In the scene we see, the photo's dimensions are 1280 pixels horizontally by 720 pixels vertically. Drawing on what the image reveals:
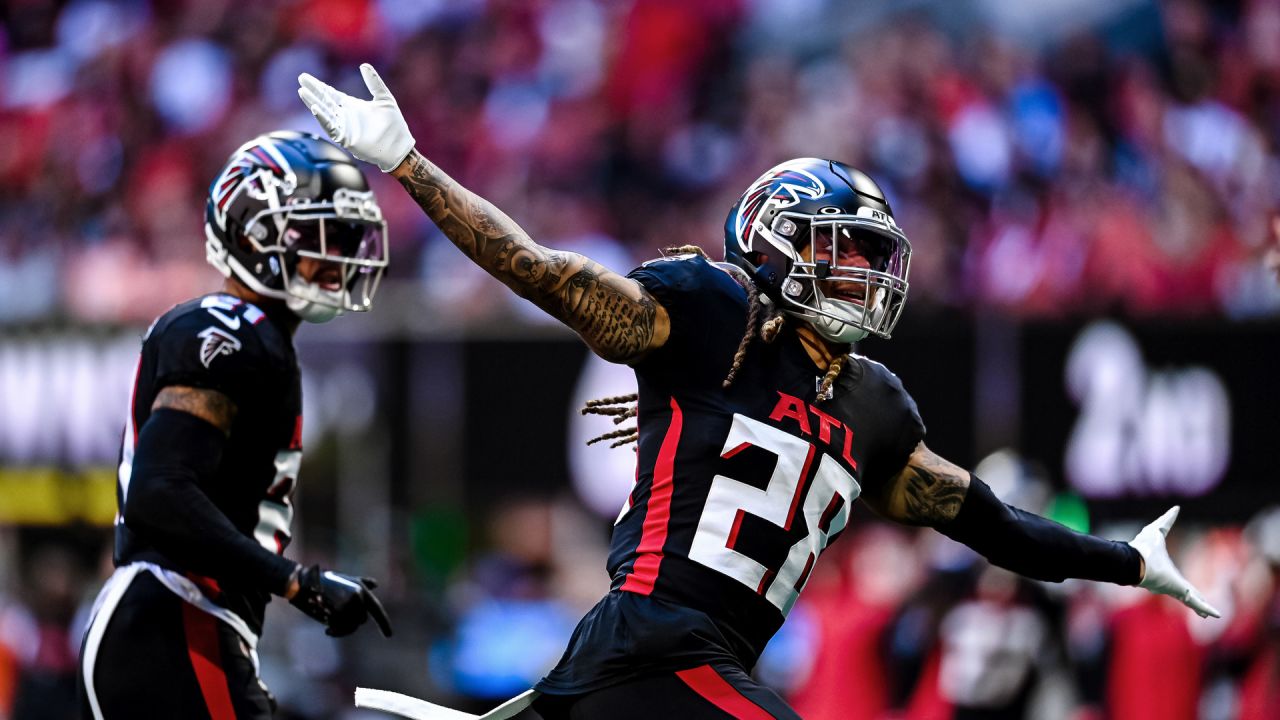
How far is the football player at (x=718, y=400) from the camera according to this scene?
415 centimetres

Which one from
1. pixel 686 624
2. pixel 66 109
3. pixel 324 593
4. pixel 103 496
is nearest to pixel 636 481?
pixel 686 624

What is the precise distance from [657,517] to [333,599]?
2.93ft

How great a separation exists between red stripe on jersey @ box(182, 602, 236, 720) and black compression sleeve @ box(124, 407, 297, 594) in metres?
0.22

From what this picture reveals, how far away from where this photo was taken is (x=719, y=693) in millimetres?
4086

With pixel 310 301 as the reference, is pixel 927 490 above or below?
below

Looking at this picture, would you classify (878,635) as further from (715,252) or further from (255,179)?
(255,179)

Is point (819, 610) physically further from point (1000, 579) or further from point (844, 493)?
point (844, 493)

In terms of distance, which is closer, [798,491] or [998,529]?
[798,491]

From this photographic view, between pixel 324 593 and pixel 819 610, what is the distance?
578cm

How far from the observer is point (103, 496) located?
417 inches

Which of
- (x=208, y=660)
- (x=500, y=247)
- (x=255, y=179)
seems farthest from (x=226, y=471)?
(x=500, y=247)

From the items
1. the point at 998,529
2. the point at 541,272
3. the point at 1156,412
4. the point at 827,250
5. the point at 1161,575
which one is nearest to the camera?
the point at 541,272

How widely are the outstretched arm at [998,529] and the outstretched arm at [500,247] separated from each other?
0.93 m

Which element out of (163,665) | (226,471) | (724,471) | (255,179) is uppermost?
(255,179)
